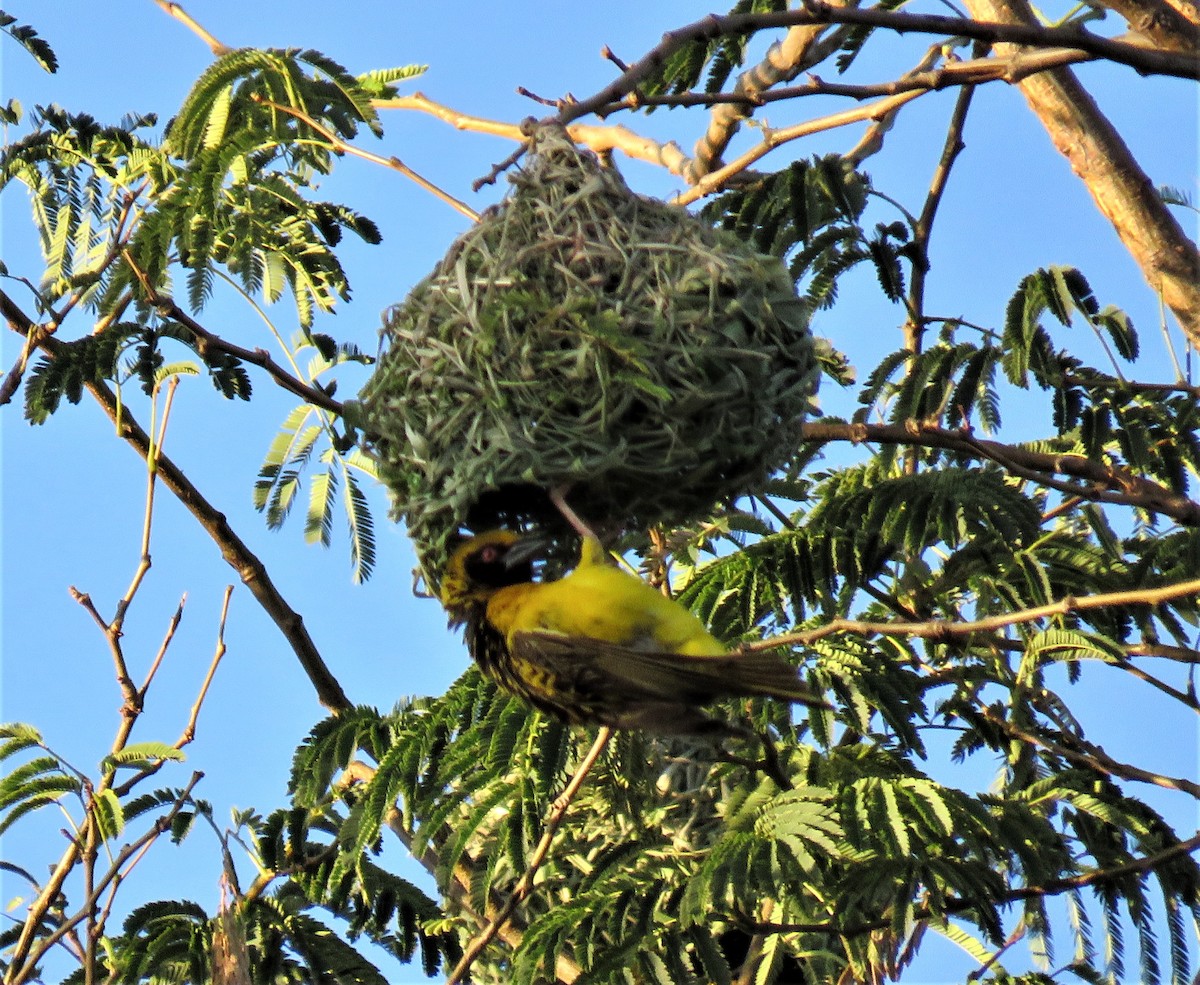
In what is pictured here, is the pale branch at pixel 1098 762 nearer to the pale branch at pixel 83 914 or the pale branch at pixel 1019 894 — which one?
the pale branch at pixel 1019 894

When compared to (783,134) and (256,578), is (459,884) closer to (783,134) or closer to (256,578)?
(256,578)

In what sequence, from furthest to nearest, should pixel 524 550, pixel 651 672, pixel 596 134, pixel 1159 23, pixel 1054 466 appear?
pixel 596 134, pixel 1159 23, pixel 1054 466, pixel 524 550, pixel 651 672

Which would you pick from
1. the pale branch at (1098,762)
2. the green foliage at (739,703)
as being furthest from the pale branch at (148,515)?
the pale branch at (1098,762)

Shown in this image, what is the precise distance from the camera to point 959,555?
17.1 ft

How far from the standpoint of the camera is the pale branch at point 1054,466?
4207mm

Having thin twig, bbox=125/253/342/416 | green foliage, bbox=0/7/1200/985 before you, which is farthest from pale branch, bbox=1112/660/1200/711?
thin twig, bbox=125/253/342/416

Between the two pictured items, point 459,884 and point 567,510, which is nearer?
point 567,510

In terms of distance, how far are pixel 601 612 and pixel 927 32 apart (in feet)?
5.28

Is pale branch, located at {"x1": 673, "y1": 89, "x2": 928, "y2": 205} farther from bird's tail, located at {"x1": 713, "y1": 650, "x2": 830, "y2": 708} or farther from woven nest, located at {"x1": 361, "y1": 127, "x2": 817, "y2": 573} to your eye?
bird's tail, located at {"x1": 713, "y1": 650, "x2": 830, "y2": 708}

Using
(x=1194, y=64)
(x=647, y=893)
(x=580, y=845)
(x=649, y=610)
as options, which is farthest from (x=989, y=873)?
(x=1194, y=64)

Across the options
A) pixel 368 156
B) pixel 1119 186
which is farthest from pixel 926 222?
pixel 368 156

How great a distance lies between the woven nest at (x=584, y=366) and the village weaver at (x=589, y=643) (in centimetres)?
15

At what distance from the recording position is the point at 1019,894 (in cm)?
443

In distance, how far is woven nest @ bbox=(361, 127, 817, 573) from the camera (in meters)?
Result: 3.55
